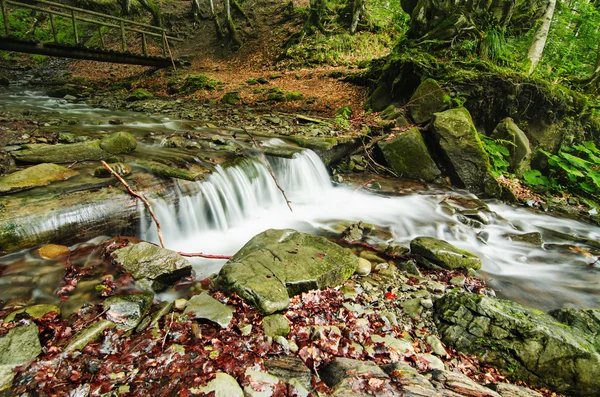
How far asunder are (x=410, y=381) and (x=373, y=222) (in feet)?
12.7

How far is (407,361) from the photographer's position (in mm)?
2428

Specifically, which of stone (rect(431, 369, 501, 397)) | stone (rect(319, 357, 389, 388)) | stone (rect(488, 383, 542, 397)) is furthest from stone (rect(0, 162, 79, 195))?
stone (rect(488, 383, 542, 397))

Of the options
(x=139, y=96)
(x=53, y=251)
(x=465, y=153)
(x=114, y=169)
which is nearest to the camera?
(x=53, y=251)

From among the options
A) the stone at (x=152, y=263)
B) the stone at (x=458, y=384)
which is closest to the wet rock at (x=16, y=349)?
the stone at (x=152, y=263)

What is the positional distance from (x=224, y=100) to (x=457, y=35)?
28.3 feet

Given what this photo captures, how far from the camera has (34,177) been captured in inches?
156

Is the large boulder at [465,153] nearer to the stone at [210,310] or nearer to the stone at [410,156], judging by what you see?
the stone at [410,156]

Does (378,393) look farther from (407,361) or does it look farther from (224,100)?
(224,100)

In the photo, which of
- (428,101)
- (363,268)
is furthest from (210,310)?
(428,101)

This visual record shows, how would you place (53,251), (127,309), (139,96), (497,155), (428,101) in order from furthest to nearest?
(139,96) → (428,101) → (497,155) → (53,251) → (127,309)

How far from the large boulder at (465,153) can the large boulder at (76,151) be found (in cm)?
697

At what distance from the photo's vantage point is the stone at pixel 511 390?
216 cm

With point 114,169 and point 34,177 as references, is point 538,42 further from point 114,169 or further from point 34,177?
point 34,177

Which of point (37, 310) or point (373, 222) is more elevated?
point (37, 310)
